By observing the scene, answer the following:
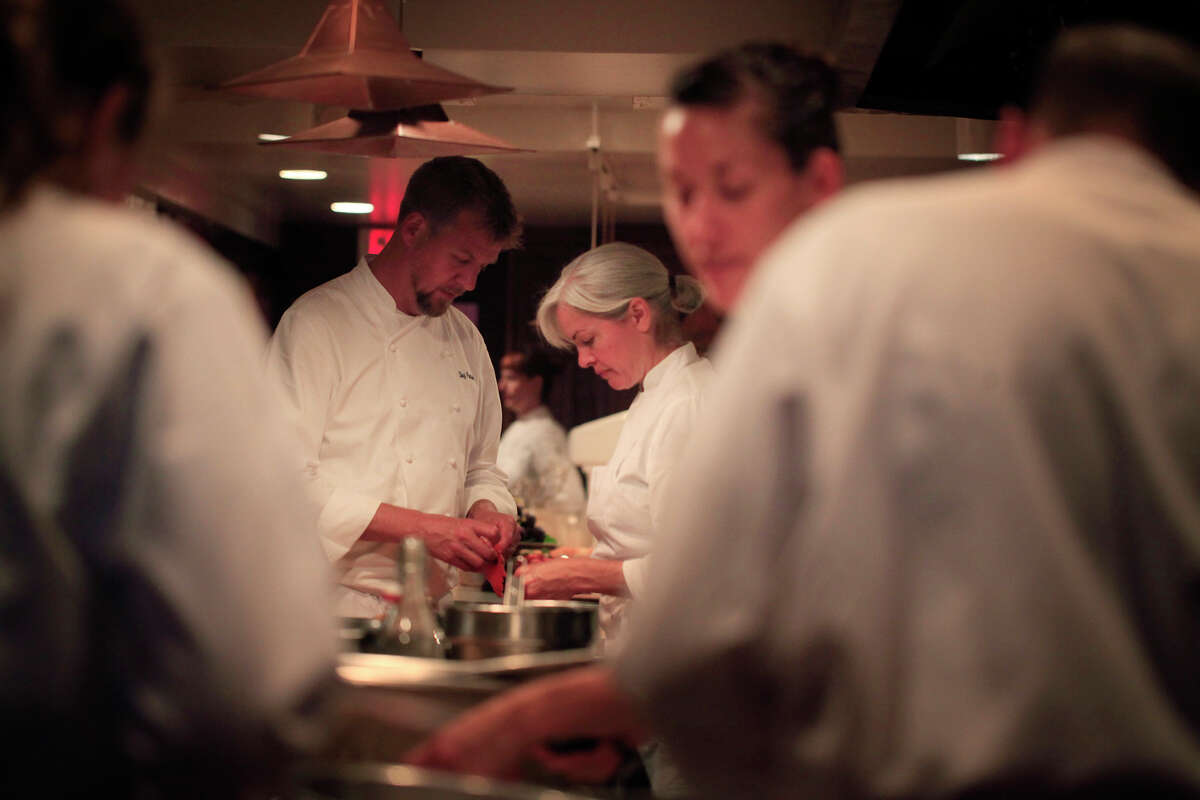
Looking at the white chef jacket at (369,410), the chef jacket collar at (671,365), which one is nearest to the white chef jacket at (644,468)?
the chef jacket collar at (671,365)

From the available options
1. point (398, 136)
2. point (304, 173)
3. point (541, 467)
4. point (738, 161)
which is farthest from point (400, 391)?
point (304, 173)

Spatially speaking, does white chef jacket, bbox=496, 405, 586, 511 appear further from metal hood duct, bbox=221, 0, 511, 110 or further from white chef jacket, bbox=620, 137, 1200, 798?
white chef jacket, bbox=620, 137, 1200, 798

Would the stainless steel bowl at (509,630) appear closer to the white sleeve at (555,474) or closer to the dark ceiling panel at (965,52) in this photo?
the dark ceiling panel at (965,52)

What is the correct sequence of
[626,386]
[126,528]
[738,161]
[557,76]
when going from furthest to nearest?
[557,76] → [626,386] → [738,161] → [126,528]

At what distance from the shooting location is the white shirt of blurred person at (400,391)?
2.61 meters

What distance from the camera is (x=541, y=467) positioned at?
6.79m

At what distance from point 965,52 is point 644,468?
1214 millimetres

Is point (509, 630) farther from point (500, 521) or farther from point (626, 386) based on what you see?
point (626, 386)

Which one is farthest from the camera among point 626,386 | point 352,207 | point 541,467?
point 352,207

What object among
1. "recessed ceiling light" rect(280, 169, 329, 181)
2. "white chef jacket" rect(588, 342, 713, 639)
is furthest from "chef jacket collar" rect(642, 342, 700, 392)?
"recessed ceiling light" rect(280, 169, 329, 181)

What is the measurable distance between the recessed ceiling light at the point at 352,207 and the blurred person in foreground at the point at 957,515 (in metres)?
7.40

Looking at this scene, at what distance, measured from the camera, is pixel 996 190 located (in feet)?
3.07

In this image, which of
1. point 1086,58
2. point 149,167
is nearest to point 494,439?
point 149,167

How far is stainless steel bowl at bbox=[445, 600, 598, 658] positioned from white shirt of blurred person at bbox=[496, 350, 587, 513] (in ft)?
15.4
